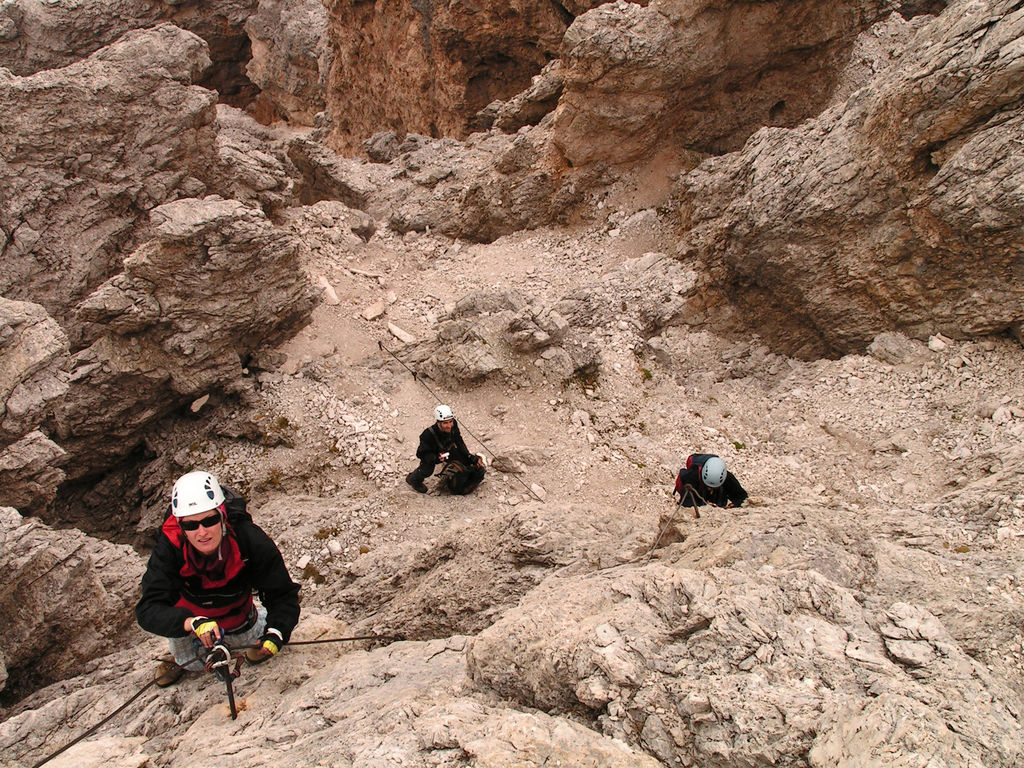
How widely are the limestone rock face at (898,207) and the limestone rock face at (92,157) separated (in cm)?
1535

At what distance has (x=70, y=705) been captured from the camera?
5.94 meters

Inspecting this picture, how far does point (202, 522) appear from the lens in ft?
15.8

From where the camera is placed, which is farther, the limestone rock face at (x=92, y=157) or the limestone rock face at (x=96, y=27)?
the limestone rock face at (x=96, y=27)

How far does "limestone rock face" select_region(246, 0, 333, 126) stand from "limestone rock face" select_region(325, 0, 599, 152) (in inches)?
168

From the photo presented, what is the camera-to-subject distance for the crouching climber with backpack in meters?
4.84

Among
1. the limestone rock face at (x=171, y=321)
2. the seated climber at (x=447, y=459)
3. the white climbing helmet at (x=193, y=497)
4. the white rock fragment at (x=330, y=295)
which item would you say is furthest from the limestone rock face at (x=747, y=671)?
the white rock fragment at (x=330, y=295)

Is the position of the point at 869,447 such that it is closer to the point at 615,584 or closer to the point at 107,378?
the point at 615,584

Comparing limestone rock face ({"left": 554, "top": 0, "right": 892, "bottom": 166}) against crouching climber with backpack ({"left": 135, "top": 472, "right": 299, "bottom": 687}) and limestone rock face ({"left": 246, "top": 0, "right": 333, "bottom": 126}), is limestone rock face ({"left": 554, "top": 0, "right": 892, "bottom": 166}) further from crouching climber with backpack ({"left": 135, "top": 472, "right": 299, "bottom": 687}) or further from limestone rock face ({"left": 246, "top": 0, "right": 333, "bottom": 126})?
limestone rock face ({"left": 246, "top": 0, "right": 333, "bottom": 126})

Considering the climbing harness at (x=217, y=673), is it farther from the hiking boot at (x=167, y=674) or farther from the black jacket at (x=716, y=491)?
the black jacket at (x=716, y=491)

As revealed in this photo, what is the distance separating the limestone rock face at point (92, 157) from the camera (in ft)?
50.8

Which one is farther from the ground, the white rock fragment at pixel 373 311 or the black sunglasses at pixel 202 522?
the black sunglasses at pixel 202 522

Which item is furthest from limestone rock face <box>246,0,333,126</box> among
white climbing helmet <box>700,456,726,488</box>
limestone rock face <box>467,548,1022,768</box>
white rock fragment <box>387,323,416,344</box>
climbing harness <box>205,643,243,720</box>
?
limestone rock face <box>467,548,1022,768</box>

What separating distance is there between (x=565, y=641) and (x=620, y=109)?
18137 mm

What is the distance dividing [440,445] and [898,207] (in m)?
10.3
